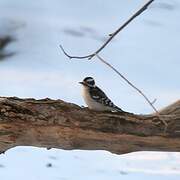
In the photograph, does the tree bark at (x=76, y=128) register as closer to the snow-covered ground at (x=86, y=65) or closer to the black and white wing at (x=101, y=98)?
the black and white wing at (x=101, y=98)

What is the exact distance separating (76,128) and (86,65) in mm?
4055

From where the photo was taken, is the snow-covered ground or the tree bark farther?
the snow-covered ground

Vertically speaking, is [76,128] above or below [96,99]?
above

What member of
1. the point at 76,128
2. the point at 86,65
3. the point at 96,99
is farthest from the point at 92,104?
the point at 86,65

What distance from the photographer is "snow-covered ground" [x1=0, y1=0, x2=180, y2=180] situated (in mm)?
5004

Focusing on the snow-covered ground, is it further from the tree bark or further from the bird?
the tree bark

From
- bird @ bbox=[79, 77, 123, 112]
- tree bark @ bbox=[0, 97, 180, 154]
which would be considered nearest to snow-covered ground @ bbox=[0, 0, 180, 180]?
bird @ bbox=[79, 77, 123, 112]

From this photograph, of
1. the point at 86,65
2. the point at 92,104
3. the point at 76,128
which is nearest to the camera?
the point at 76,128

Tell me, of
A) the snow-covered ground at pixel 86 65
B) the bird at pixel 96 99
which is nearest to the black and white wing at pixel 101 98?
the bird at pixel 96 99

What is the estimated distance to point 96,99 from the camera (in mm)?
3719

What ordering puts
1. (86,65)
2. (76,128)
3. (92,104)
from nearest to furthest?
(76,128), (92,104), (86,65)

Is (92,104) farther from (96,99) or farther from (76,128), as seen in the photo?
(76,128)

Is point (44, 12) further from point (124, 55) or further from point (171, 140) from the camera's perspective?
point (171, 140)

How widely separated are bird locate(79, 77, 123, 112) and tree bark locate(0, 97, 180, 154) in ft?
0.81
